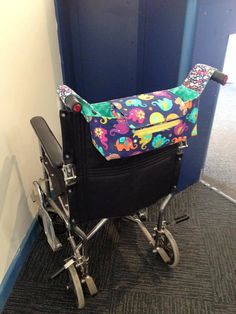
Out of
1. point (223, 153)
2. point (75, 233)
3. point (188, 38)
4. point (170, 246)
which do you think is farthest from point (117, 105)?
point (223, 153)

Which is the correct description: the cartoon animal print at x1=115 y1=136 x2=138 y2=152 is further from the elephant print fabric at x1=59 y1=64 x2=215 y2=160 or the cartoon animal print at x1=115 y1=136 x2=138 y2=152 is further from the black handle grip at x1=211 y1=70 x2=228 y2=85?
the black handle grip at x1=211 y1=70 x2=228 y2=85

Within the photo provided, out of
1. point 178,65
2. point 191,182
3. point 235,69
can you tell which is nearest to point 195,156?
point 191,182

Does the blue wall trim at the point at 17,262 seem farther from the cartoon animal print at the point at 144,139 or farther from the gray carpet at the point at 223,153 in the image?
the gray carpet at the point at 223,153

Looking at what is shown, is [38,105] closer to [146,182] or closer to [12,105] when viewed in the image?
[12,105]

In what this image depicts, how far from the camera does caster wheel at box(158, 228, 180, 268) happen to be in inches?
46.5

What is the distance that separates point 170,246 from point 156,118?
690 millimetres

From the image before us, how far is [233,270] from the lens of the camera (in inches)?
50.0

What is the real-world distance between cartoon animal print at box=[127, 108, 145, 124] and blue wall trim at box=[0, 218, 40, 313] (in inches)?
35.3

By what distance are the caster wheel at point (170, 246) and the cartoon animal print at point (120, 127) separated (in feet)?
2.05

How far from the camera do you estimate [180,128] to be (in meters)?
0.85

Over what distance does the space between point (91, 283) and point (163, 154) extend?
0.58 m

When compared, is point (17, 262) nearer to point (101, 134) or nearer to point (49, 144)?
point (49, 144)

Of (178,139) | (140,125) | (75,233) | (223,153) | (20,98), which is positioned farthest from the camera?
(223,153)

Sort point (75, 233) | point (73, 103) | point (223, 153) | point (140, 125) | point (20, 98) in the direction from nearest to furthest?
point (73, 103) → point (140, 125) → point (75, 233) → point (20, 98) → point (223, 153)
